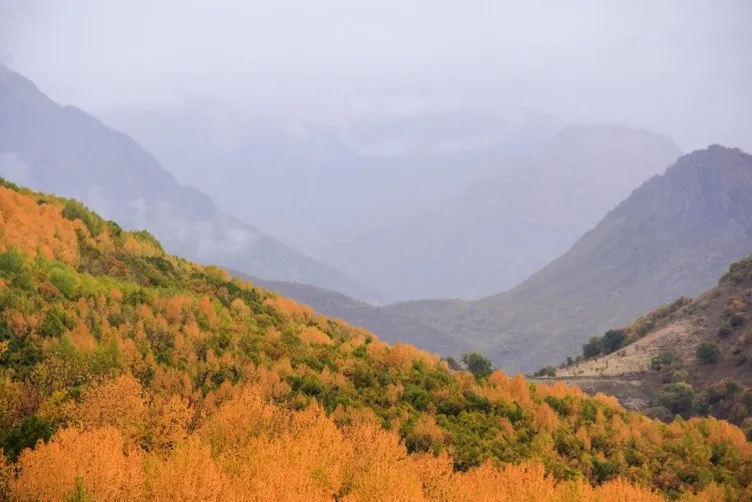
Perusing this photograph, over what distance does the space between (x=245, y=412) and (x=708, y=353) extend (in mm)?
72560

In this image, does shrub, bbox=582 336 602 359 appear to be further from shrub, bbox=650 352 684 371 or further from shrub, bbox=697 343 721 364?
shrub, bbox=697 343 721 364

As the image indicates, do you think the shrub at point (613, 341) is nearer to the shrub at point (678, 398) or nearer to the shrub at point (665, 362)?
the shrub at point (665, 362)

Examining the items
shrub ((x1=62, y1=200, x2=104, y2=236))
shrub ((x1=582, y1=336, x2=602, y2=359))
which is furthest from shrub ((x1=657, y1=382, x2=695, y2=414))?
shrub ((x1=62, y1=200, x2=104, y2=236))

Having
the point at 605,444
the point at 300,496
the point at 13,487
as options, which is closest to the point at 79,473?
the point at 13,487

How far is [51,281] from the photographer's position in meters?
40.7

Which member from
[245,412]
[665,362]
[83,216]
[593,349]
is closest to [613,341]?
[593,349]

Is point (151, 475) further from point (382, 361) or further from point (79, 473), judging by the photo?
point (382, 361)

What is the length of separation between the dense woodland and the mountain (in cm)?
2478

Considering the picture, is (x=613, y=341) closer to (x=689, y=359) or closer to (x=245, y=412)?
(x=689, y=359)

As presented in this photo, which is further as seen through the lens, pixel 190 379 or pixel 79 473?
pixel 190 379

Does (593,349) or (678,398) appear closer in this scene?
(678,398)

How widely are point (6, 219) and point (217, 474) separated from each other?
3264 cm

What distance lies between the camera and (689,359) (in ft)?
292

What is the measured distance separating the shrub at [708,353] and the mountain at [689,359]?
0.11m
